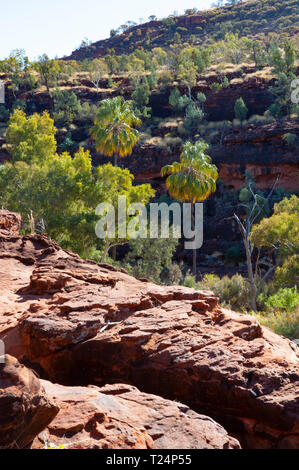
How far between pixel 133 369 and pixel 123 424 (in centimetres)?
168

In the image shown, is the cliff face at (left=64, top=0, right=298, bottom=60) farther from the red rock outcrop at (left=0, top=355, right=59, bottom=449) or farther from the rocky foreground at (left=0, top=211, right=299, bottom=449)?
the red rock outcrop at (left=0, top=355, right=59, bottom=449)

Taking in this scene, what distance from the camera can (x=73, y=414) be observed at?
4352 mm

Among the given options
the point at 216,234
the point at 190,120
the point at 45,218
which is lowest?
the point at 216,234

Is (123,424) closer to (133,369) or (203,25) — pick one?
(133,369)

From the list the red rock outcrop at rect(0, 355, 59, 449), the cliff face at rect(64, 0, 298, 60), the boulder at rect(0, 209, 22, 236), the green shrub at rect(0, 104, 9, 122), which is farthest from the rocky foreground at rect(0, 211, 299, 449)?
the cliff face at rect(64, 0, 298, 60)

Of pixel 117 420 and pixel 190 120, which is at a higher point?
pixel 190 120

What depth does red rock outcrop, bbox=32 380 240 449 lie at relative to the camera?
4.06 metres

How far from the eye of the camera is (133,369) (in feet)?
19.6

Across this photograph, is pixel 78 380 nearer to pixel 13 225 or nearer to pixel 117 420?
pixel 117 420

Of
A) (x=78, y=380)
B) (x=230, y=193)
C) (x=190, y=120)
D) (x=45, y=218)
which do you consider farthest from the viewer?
(x=190, y=120)

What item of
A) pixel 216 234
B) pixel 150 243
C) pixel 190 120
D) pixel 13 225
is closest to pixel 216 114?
pixel 190 120

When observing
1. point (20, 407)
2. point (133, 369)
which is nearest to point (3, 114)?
point (133, 369)

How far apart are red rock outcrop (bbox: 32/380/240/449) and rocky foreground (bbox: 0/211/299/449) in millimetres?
11

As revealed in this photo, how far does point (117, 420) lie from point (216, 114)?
44.5 metres
